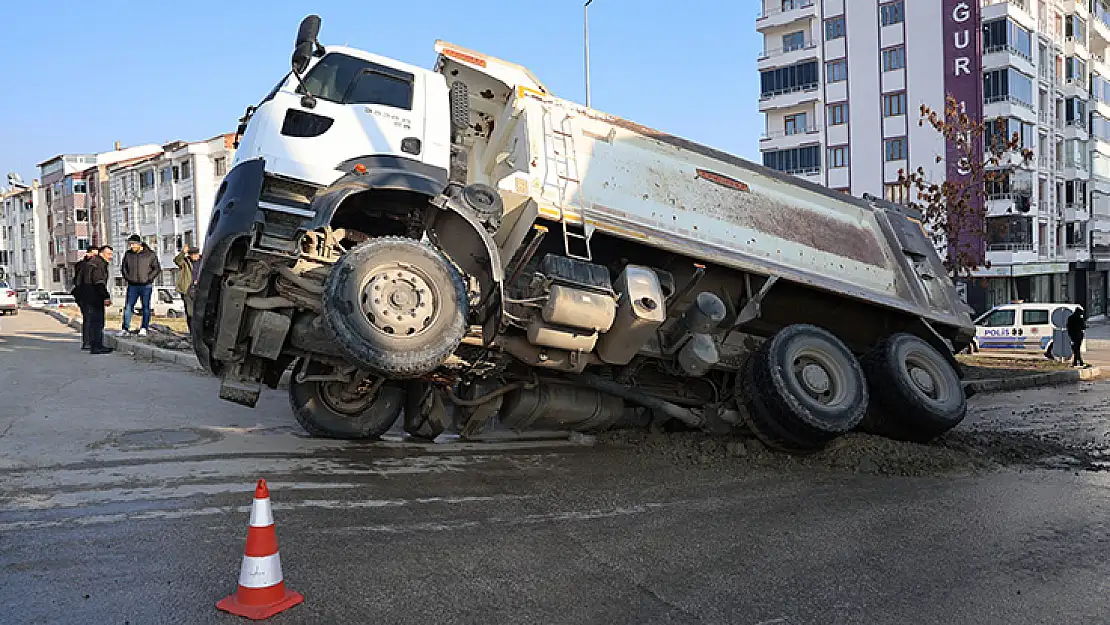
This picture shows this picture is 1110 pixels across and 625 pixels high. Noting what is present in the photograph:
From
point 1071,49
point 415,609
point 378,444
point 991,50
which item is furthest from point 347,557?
point 1071,49

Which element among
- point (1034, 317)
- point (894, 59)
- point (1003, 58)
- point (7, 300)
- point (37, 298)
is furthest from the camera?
point (37, 298)

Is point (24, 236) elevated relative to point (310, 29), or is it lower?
elevated

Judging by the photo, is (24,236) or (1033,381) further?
(24,236)

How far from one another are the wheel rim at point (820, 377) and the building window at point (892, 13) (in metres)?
43.5

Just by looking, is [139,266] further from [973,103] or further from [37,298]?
[37,298]

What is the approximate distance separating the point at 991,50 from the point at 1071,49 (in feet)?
39.2

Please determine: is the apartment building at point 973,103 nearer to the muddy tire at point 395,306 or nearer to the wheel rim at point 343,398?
the wheel rim at point 343,398

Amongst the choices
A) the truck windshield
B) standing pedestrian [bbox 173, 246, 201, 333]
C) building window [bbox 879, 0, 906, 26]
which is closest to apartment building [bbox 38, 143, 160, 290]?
building window [bbox 879, 0, 906, 26]

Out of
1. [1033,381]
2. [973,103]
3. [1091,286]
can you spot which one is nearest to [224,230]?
[1033,381]

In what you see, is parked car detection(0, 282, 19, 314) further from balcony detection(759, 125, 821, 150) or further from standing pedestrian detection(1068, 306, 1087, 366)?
balcony detection(759, 125, 821, 150)

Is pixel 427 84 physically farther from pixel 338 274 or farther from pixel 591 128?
pixel 338 274

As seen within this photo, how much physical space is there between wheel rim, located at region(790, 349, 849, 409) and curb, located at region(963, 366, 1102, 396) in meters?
6.17

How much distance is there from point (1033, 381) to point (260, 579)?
13.8 m

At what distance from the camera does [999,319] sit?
23094mm
